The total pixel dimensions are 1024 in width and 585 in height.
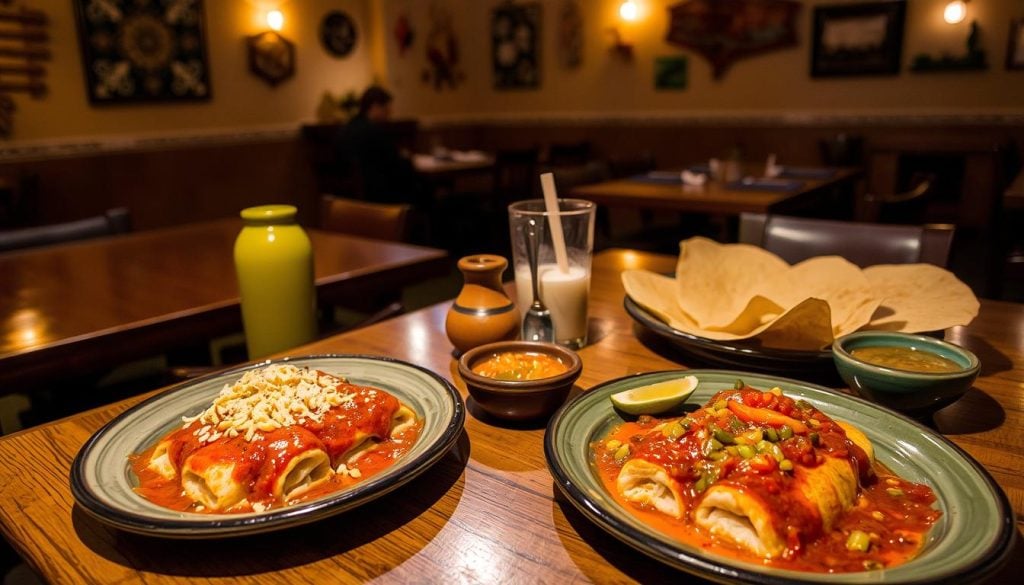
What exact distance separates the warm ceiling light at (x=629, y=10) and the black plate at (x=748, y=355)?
6.87 meters

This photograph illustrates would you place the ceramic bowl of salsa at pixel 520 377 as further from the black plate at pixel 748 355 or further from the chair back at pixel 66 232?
the chair back at pixel 66 232

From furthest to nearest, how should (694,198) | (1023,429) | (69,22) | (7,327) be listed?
(69,22) → (694,198) → (7,327) → (1023,429)

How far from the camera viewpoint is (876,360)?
101 centimetres

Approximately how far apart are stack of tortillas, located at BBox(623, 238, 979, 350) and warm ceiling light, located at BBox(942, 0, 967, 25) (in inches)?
223

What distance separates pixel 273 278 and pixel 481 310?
1.56 feet

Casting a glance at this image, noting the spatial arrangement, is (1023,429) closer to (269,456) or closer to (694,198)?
(269,456)

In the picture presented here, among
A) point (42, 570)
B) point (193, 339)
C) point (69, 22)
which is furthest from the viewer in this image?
point (69, 22)

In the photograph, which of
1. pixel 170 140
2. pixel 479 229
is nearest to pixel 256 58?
pixel 170 140

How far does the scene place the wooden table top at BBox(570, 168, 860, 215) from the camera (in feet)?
10.8

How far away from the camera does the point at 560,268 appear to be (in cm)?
133

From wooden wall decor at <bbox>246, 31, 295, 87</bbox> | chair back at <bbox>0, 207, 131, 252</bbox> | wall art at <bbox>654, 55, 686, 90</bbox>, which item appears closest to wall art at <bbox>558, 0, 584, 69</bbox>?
wall art at <bbox>654, 55, 686, 90</bbox>

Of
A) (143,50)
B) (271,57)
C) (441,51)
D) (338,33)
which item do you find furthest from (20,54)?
(441,51)

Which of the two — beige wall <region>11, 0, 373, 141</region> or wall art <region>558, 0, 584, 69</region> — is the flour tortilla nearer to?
beige wall <region>11, 0, 373, 141</region>

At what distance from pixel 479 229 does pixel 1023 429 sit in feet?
17.3
